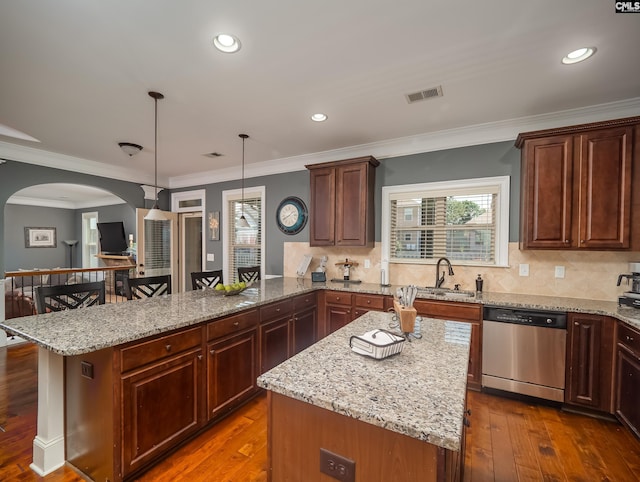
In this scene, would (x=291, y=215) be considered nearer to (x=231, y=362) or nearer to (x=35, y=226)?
(x=231, y=362)

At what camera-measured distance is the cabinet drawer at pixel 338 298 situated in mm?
3453

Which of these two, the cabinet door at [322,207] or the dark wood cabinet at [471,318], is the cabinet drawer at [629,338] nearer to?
the dark wood cabinet at [471,318]

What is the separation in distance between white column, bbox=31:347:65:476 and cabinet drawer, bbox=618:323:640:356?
3.81 metres

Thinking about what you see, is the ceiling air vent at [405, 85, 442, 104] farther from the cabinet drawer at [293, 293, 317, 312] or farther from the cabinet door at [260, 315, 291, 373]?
the cabinet door at [260, 315, 291, 373]

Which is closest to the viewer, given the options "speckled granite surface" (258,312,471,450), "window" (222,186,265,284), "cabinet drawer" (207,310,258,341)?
"speckled granite surface" (258,312,471,450)

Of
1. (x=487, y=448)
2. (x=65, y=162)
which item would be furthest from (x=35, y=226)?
(x=487, y=448)

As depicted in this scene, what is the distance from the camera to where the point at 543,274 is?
3049 mm

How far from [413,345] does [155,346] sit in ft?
4.94

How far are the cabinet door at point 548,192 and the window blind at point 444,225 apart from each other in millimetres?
453

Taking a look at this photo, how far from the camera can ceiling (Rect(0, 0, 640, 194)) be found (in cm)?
167

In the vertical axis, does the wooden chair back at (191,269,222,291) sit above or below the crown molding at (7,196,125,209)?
below

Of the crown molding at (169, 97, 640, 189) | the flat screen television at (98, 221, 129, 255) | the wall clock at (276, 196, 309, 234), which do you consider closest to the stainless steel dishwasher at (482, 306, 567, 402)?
the crown molding at (169, 97, 640, 189)

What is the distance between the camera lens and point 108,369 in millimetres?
1640

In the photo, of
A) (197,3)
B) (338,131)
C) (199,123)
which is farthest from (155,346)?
(338,131)
